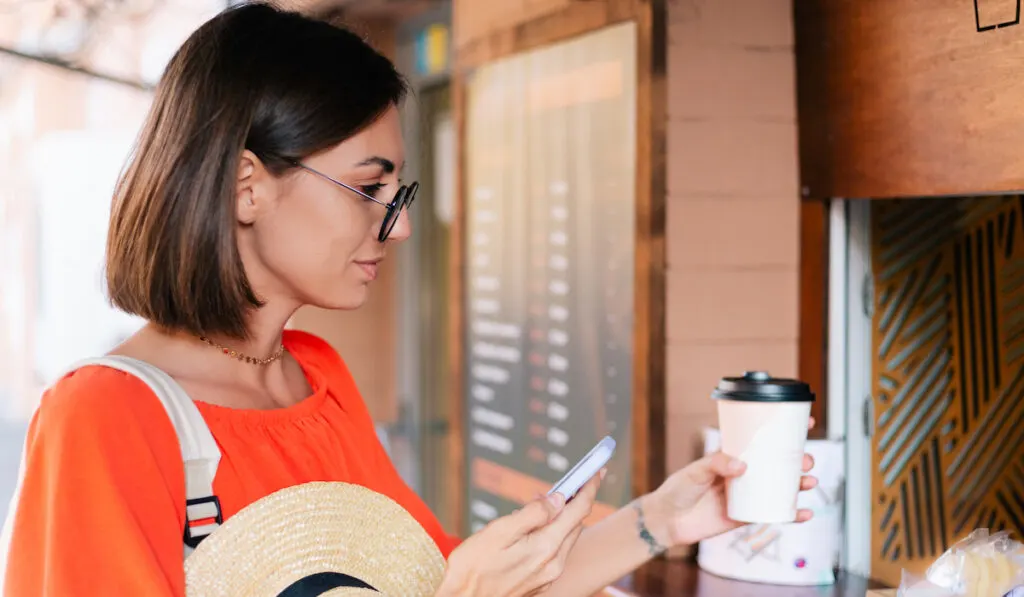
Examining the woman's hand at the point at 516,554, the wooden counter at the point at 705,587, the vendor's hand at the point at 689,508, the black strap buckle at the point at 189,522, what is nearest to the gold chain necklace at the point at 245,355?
the black strap buckle at the point at 189,522

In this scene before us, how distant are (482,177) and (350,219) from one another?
1758mm

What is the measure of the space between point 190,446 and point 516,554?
15.0 inches

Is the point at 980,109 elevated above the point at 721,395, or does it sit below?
above

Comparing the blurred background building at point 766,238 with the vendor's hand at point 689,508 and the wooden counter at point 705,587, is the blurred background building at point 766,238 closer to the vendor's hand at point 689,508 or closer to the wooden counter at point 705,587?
the wooden counter at point 705,587

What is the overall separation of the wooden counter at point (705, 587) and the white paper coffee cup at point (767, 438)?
0.61m

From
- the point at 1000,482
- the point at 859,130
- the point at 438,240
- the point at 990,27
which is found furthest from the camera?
the point at 438,240

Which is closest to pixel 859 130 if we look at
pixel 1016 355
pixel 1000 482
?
pixel 1016 355

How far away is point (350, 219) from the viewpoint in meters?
1.39

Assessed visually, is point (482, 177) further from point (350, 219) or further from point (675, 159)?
point (350, 219)

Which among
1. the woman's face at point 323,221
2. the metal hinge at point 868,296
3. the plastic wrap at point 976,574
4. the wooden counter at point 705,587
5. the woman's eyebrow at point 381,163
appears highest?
the woman's eyebrow at point 381,163

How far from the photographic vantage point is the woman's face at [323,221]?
1353mm

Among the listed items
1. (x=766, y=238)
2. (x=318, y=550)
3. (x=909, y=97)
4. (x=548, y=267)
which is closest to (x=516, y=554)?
(x=318, y=550)

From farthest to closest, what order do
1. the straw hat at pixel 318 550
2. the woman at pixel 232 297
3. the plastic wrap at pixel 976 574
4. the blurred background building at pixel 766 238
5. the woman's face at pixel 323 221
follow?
the blurred background building at pixel 766 238
the plastic wrap at pixel 976 574
the woman's face at pixel 323 221
the straw hat at pixel 318 550
the woman at pixel 232 297

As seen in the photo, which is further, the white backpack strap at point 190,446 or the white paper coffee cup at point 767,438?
the white paper coffee cup at point 767,438
